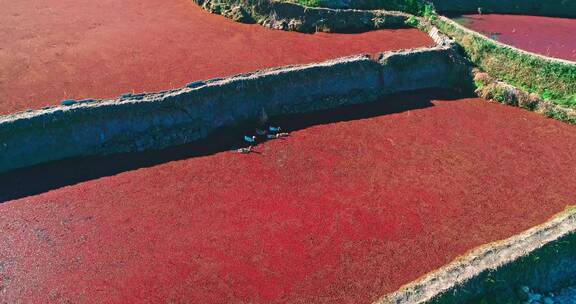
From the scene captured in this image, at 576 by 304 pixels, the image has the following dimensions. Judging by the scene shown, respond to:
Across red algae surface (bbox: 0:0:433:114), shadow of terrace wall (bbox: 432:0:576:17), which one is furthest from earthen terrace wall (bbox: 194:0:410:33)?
shadow of terrace wall (bbox: 432:0:576:17)

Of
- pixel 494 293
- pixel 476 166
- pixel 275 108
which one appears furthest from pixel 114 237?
pixel 476 166

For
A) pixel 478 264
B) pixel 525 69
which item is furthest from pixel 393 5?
pixel 478 264

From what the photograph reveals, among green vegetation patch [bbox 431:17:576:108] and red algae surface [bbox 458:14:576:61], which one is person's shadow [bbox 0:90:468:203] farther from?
red algae surface [bbox 458:14:576:61]

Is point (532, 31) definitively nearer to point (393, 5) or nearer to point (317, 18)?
point (393, 5)

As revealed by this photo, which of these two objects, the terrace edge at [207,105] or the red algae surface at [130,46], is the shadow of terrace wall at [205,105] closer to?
the terrace edge at [207,105]

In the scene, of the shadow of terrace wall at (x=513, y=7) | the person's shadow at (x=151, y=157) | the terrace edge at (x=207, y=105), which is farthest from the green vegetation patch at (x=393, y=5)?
the person's shadow at (x=151, y=157)

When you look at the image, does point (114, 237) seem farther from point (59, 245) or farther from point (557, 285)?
point (557, 285)
